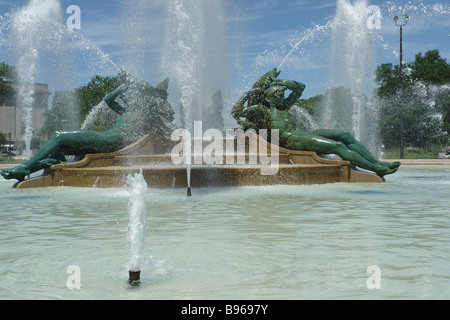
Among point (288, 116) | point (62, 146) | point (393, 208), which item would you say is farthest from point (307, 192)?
point (62, 146)

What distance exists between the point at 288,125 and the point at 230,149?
1919 mm

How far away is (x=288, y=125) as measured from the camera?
16844 millimetres

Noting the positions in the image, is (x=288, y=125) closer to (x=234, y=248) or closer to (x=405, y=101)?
(x=234, y=248)

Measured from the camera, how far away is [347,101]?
3525cm

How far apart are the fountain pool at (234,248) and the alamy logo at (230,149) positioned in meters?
5.03

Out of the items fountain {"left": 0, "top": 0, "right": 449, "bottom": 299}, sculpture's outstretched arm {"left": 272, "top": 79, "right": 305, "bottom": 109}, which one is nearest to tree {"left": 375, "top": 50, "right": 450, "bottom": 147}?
sculpture's outstretched arm {"left": 272, "top": 79, "right": 305, "bottom": 109}

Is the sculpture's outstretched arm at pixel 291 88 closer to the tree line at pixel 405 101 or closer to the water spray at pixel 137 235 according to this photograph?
the water spray at pixel 137 235

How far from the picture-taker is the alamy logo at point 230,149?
53.2ft

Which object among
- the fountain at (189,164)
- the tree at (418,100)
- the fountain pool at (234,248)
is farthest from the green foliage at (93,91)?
the fountain pool at (234,248)

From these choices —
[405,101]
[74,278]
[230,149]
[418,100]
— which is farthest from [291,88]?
[418,100]

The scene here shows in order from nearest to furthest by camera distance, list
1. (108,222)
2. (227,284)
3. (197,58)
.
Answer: (227,284) → (108,222) → (197,58)

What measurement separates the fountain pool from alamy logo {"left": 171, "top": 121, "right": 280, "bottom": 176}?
Answer: 5.03 metres

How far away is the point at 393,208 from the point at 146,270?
18.9 ft

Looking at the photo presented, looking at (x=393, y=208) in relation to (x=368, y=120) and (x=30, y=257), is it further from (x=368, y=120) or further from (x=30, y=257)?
(x=368, y=120)
